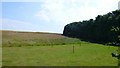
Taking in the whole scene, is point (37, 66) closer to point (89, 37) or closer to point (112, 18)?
point (112, 18)

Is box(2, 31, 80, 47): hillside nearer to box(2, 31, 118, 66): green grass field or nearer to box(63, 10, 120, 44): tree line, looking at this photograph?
box(2, 31, 118, 66): green grass field

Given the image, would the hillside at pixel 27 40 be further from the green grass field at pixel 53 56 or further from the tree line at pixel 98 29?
the tree line at pixel 98 29

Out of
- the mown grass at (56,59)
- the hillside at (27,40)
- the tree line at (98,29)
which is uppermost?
the tree line at (98,29)

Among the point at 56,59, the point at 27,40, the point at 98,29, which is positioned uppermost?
the point at 98,29

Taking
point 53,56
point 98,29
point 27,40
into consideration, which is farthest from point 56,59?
point 98,29

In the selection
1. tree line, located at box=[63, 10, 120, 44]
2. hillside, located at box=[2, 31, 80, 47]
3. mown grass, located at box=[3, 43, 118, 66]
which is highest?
tree line, located at box=[63, 10, 120, 44]

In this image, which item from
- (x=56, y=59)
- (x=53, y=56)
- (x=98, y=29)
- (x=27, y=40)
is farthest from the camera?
(x=98, y=29)

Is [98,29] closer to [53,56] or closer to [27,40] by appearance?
[27,40]

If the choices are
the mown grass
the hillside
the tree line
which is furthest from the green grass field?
the tree line

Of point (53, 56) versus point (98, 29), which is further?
point (98, 29)

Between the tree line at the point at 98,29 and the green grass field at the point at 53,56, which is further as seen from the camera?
the tree line at the point at 98,29

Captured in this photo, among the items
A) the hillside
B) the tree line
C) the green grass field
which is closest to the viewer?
the green grass field

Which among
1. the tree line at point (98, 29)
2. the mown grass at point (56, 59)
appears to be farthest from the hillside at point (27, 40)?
the mown grass at point (56, 59)

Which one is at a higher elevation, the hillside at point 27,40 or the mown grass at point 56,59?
the hillside at point 27,40
